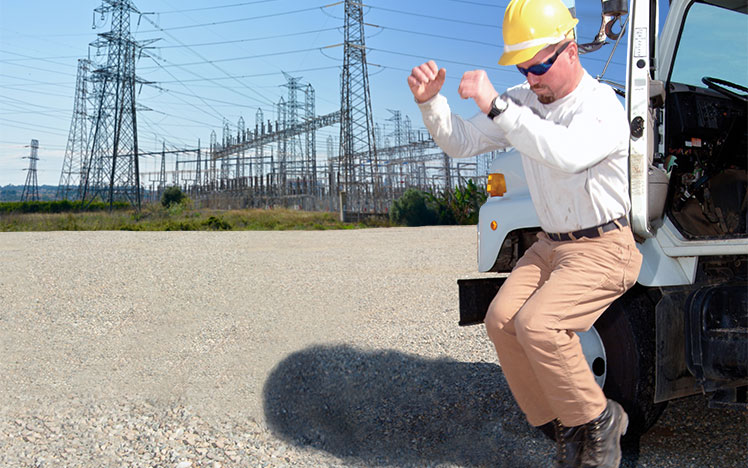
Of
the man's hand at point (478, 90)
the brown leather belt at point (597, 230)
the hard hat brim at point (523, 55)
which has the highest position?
the hard hat brim at point (523, 55)

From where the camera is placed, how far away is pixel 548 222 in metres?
2.79

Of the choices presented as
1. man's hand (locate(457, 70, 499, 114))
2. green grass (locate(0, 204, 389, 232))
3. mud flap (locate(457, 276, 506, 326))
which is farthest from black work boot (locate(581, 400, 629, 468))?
green grass (locate(0, 204, 389, 232))

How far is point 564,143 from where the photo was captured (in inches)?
91.7

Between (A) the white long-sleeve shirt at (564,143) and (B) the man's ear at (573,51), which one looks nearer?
(A) the white long-sleeve shirt at (564,143)

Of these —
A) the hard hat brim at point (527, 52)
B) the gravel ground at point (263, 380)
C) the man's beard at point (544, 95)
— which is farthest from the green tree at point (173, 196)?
the hard hat brim at point (527, 52)

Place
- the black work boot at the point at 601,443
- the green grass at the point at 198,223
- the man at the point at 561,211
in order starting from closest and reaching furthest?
the man at the point at 561,211 → the black work boot at the point at 601,443 → the green grass at the point at 198,223

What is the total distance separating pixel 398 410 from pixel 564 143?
246 cm

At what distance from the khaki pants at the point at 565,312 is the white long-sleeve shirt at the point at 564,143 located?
0.14 meters

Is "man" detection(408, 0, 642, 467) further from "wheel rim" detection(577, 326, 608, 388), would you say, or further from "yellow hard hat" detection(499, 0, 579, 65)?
"wheel rim" detection(577, 326, 608, 388)

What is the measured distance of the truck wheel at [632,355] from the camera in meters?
3.12

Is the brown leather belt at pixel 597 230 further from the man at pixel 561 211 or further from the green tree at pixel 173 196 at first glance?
the green tree at pixel 173 196

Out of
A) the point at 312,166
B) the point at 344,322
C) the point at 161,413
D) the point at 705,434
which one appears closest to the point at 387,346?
the point at 344,322

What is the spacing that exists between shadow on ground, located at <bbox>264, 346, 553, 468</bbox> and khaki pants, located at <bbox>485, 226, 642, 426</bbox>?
90 cm

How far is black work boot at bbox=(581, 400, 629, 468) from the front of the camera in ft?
8.73
